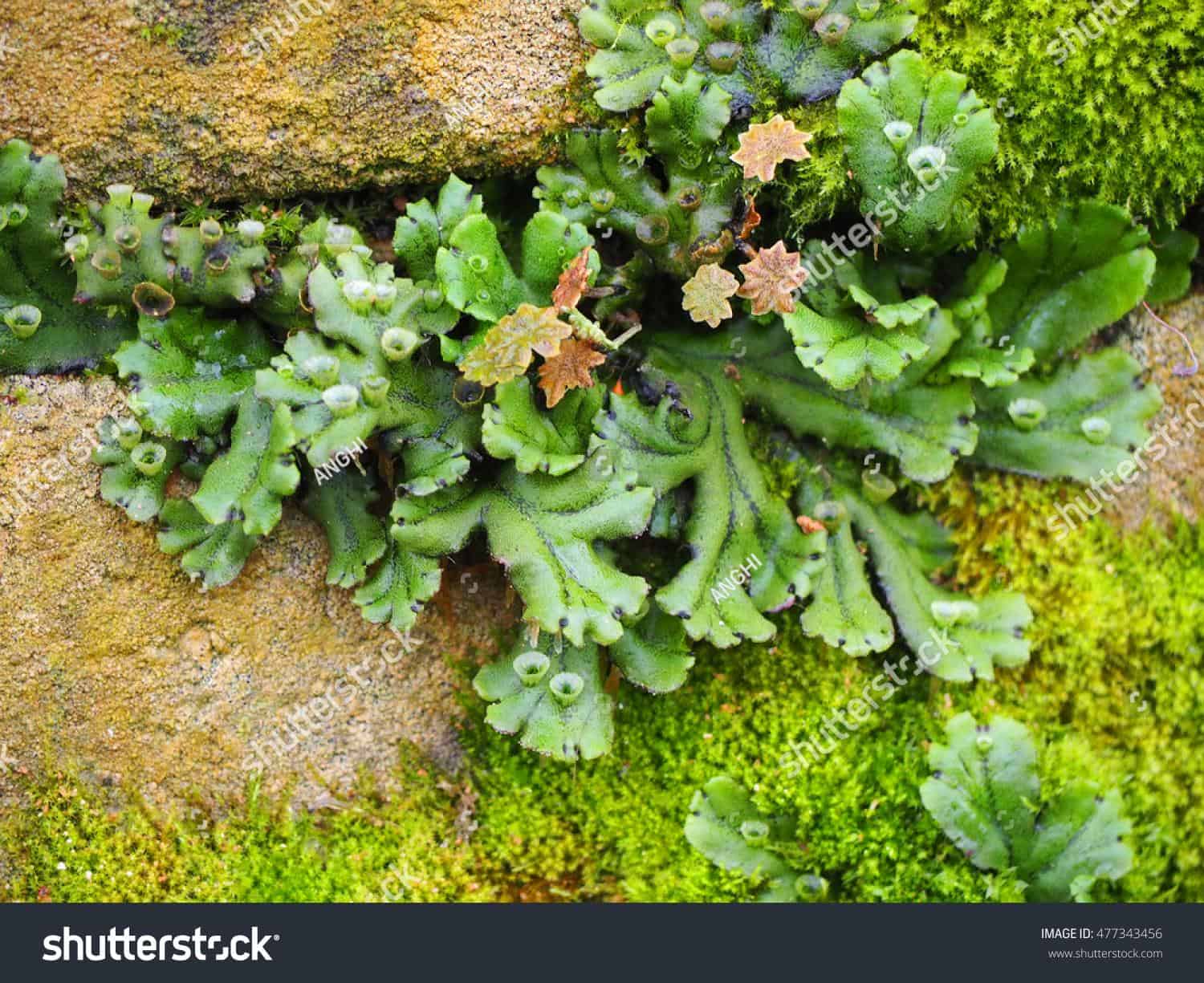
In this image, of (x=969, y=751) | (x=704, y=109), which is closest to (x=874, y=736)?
(x=969, y=751)

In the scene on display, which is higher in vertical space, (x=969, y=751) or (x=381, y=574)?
(x=381, y=574)

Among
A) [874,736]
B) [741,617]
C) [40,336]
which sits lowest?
[874,736]

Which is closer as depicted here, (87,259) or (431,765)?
(87,259)

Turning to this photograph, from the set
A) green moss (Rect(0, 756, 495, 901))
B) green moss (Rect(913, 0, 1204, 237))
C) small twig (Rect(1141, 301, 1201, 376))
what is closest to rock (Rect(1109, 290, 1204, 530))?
small twig (Rect(1141, 301, 1201, 376))

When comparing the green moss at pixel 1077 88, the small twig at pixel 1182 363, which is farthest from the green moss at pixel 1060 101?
the small twig at pixel 1182 363

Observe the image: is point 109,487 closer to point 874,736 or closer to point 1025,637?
point 874,736
